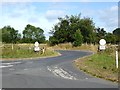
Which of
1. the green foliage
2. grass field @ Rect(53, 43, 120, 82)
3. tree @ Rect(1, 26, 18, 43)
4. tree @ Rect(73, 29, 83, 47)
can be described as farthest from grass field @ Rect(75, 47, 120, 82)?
the green foliage

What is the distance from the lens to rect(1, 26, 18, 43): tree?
4193 inches

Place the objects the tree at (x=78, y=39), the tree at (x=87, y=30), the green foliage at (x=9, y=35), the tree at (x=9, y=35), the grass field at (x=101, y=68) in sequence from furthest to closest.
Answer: the green foliage at (x=9, y=35)
the tree at (x=9, y=35)
the tree at (x=87, y=30)
the tree at (x=78, y=39)
the grass field at (x=101, y=68)

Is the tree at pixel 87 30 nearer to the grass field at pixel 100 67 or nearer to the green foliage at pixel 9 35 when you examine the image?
the green foliage at pixel 9 35

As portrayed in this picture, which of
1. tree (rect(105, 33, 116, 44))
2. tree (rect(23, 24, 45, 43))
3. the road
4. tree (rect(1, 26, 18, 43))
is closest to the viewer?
the road

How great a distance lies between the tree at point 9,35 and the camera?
10651 cm

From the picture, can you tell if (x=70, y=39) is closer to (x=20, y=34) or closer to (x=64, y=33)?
(x=64, y=33)

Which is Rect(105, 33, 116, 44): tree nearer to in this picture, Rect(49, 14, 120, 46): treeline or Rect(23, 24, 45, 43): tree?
Rect(49, 14, 120, 46): treeline

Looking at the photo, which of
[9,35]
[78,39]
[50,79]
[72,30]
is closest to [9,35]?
[9,35]

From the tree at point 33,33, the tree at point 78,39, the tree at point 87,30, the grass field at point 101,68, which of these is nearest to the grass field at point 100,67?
the grass field at point 101,68

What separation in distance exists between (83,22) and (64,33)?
21.2 feet

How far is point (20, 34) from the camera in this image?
117625 millimetres

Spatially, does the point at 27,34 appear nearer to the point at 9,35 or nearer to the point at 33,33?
the point at 33,33

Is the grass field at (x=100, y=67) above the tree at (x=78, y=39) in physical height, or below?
below

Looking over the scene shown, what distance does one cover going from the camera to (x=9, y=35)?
4301 inches
